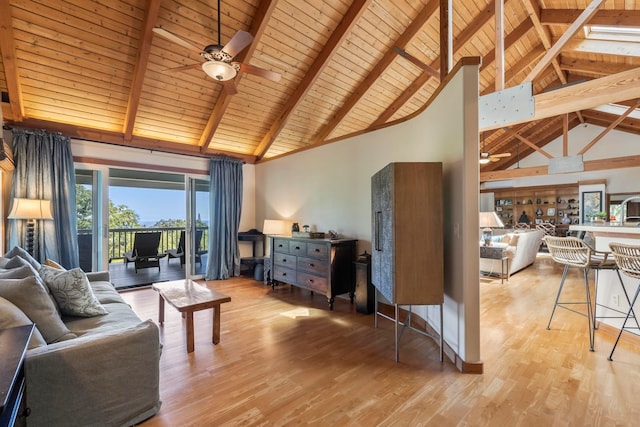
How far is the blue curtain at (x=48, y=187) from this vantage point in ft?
12.4

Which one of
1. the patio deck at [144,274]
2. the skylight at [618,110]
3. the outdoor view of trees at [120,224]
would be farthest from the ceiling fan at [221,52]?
the skylight at [618,110]

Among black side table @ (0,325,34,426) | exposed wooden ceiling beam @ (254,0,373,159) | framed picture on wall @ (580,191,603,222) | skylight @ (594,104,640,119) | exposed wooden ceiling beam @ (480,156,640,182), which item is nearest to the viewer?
black side table @ (0,325,34,426)

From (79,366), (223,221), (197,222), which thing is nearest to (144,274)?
(197,222)

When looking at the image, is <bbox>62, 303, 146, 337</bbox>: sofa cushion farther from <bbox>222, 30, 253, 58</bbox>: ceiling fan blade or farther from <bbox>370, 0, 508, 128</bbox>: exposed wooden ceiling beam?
<bbox>370, 0, 508, 128</bbox>: exposed wooden ceiling beam

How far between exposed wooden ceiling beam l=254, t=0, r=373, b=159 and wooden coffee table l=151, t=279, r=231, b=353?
3.30m

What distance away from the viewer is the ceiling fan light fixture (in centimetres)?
272

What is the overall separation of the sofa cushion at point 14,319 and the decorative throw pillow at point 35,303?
0.07 m

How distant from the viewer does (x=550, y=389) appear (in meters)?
1.98

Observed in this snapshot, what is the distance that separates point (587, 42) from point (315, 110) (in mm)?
4441

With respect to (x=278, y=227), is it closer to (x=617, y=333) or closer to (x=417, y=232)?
(x=417, y=232)

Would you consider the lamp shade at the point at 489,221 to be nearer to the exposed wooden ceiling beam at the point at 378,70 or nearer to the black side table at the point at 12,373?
the exposed wooden ceiling beam at the point at 378,70

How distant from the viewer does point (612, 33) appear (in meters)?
4.12

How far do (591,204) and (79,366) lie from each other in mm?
12356

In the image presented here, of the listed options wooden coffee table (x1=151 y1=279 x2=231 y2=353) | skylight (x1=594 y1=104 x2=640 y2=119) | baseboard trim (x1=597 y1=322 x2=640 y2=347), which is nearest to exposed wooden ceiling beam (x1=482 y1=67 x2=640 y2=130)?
baseboard trim (x1=597 y1=322 x2=640 y2=347)
